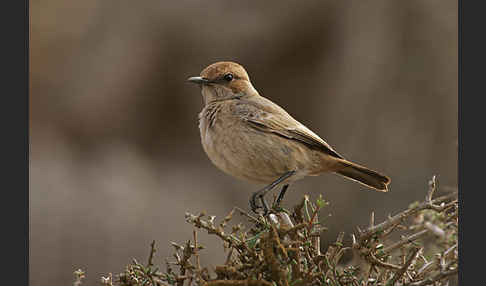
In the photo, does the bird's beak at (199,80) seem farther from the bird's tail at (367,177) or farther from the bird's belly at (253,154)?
the bird's tail at (367,177)

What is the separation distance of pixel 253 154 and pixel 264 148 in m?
0.06

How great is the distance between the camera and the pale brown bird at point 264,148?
2668mm

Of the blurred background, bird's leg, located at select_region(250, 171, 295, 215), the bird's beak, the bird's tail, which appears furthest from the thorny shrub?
the blurred background

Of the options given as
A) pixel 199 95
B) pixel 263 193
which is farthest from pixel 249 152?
pixel 199 95

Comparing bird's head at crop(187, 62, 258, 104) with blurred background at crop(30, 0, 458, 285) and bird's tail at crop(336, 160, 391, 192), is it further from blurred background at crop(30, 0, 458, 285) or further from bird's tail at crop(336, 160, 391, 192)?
blurred background at crop(30, 0, 458, 285)

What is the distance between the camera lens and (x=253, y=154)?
266cm

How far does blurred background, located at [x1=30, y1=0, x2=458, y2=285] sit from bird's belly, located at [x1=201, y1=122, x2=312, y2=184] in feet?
11.2

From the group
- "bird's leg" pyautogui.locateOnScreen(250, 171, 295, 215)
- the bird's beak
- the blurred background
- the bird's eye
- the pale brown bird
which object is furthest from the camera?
the blurred background

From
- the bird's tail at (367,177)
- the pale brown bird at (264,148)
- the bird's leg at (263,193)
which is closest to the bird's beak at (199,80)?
the pale brown bird at (264,148)

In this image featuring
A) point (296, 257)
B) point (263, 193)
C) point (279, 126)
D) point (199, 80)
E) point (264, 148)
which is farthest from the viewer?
point (199, 80)

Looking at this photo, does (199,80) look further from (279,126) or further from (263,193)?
(263,193)

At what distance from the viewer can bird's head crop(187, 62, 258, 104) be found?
2959 millimetres

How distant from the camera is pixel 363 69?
21.5 ft

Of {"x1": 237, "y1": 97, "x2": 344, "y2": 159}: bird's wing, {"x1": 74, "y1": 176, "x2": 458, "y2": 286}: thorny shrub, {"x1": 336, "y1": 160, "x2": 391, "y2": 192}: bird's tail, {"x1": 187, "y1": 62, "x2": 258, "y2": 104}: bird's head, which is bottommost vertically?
{"x1": 74, "y1": 176, "x2": 458, "y2": 286}: thorny shrub
